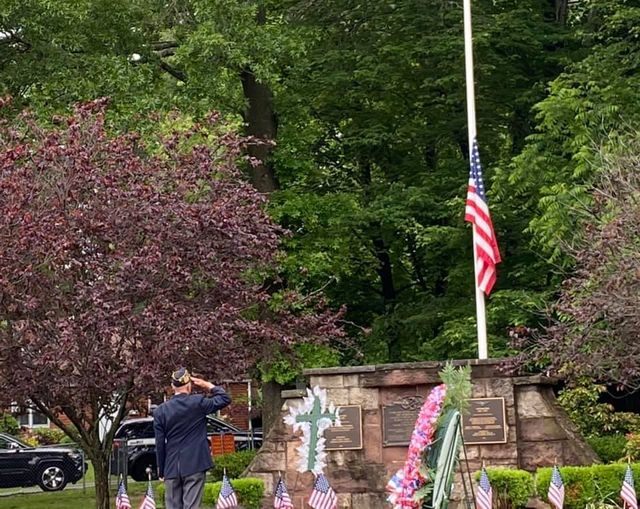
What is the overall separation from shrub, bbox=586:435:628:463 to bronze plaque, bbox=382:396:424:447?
11.1 ft

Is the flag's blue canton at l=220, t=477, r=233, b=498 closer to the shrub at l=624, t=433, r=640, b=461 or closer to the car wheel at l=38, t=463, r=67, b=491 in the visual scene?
the shrub at l=624, t=433, r=640, b=461

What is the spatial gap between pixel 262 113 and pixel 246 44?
3142mm

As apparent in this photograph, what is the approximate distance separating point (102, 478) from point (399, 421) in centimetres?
425

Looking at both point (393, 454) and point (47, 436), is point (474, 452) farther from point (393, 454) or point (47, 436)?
point (47, 436)

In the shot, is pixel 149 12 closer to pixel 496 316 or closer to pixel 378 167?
pixel 378 167

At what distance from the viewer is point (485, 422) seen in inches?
642

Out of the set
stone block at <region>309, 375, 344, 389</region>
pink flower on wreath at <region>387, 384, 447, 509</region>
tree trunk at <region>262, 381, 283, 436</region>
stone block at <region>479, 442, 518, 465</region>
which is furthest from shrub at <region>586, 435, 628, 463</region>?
pink flower on wreath at <region>387, 384, 447, 509</region>

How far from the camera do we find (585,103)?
20391 millimetres

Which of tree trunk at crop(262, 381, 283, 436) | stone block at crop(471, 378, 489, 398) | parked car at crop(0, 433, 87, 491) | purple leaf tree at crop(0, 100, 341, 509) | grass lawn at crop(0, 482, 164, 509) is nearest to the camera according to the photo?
purple leaf tree at crop(0, 100, 341, 509)

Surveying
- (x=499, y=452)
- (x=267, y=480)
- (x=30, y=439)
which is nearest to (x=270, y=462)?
(x=267, y=480)

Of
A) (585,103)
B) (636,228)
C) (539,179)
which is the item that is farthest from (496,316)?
(636,228)

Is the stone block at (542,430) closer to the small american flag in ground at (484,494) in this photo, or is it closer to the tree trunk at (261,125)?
the small american flag in ground at (484,494)

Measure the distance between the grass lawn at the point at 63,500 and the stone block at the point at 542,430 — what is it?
7296 mm

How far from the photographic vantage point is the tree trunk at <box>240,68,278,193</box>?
2508cm
